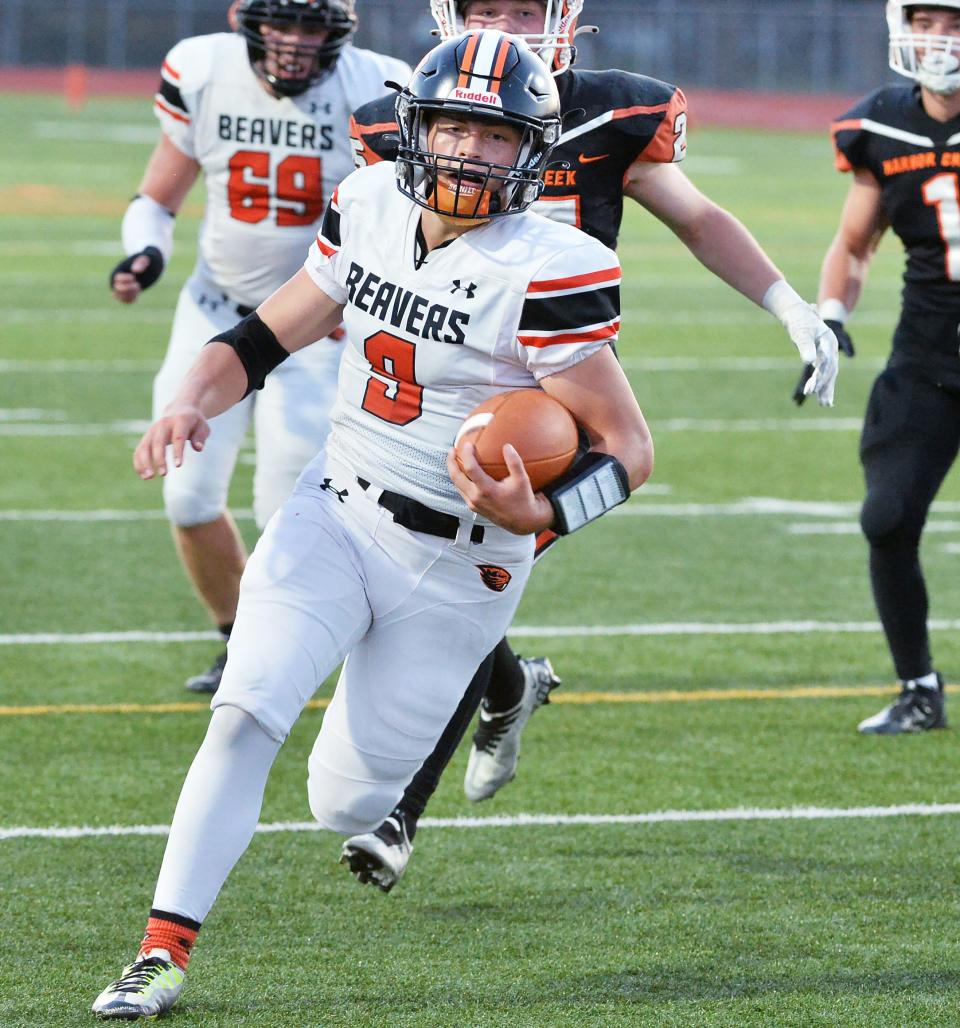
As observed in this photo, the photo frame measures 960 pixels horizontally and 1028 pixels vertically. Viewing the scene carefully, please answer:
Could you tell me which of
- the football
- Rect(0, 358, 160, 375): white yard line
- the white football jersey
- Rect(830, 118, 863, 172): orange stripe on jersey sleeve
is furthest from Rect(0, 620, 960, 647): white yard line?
Rect(0, 358, 160, 375): white yard line

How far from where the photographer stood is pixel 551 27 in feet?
13.1

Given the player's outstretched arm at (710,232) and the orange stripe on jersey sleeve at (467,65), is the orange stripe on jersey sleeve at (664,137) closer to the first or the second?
the player's outstretched arm at (710,232)

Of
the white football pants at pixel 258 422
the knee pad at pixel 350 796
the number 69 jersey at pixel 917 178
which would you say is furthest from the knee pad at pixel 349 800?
the number 69 jersey at pixel 917 178

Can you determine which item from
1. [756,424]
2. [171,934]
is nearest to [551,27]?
[171,934]

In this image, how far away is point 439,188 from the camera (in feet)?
10.6

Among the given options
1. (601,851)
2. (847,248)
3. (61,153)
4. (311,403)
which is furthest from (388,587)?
(61,153)

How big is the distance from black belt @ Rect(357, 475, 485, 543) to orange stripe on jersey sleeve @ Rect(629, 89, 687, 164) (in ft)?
3.86

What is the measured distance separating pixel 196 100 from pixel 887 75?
32877 mm

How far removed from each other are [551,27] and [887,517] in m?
1.75

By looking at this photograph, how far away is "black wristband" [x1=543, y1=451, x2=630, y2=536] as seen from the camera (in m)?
3.12

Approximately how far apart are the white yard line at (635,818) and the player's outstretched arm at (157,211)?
160 centimetres

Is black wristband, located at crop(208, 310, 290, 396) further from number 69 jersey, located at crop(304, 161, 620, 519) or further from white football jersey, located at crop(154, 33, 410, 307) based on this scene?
white football jersey, located at crop(154, 33, 410, 307)

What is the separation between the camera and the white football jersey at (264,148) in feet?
17.6

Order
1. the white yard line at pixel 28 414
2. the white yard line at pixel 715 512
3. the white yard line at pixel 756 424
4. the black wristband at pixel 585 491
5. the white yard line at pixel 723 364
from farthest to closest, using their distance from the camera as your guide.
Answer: the white yard line at pixel 723 364 → the white yard line at pixel 756 424 → the white yard line at pixel 28 414 → the white yard line at pixel 715 512 → the black wristband at pixel 585 491
